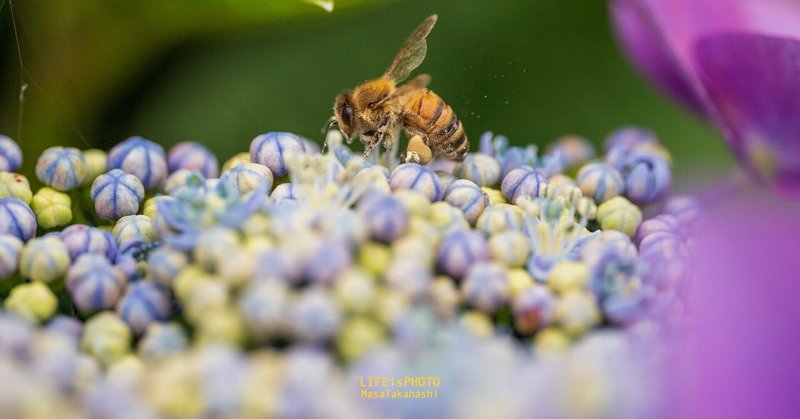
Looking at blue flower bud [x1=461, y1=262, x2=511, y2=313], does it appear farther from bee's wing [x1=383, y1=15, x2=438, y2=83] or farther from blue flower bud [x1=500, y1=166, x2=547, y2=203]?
bee's wing [x1=383, y1=15, x2=438, y2=83]

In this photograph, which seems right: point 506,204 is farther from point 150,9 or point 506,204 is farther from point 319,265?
point 150,9

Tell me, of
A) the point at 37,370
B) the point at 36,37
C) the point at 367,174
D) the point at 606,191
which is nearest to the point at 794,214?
the point at 606,191

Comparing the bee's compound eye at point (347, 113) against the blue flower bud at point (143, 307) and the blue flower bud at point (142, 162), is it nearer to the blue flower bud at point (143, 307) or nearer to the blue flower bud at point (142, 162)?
the blue flower bud at point (142, 162)

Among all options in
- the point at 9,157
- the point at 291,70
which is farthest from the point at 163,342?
the point at 291,70

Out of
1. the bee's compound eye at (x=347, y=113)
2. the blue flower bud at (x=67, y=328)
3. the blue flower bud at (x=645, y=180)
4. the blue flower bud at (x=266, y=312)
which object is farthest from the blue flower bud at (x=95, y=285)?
the blue flower bud at (x=645, y=180)

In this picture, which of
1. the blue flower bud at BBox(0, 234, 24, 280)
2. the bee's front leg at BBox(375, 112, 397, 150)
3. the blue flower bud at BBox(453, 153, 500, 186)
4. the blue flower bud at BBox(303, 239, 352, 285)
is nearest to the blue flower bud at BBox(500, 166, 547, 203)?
the blue flower bud at BBox(453, 153, 500, 186)

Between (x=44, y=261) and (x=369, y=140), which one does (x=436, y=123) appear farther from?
(x=44, y=261)
